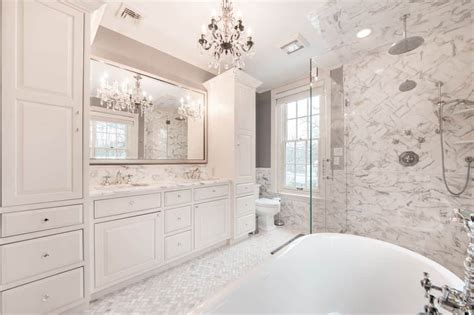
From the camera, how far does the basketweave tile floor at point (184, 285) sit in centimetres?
149

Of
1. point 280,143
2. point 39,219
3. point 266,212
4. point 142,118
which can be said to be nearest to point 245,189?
point 266,212

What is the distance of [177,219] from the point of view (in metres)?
2.08

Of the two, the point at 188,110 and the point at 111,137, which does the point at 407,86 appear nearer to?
the point at 188,110

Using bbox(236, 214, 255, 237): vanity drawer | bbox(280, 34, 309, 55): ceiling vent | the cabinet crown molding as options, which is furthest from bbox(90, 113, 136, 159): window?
bbox(280, 34, 309, 55): ceiling vent

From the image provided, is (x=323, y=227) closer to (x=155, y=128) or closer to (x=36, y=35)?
(x=155, y=128)

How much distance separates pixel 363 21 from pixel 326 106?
99 cm

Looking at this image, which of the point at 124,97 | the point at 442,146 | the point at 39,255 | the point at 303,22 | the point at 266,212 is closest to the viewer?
the point at 39,255

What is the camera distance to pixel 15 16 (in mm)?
1207

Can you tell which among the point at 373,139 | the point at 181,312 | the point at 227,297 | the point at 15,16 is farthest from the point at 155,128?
the point at 373,139

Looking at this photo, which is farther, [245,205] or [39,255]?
[245,205]

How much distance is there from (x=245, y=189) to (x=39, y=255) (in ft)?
7.04

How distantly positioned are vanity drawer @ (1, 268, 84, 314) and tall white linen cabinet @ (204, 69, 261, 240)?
1693 millimetres

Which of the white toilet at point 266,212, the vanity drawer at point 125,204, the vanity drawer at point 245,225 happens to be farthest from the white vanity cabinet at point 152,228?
the white toilet at point 266,212

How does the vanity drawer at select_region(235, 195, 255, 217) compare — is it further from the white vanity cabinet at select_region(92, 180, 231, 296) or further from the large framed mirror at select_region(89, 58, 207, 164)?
the large framed mirror at select_region(89, 58, 207, 164)
